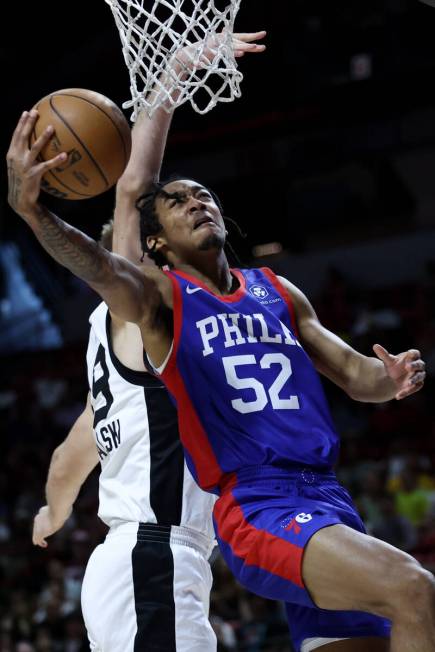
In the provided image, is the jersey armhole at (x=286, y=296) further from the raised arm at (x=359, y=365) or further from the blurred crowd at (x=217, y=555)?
the blurred crowd at (x=217, y=555)

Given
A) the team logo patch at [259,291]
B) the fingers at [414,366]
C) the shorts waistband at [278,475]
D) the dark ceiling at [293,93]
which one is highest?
the team logo patch at [259,291]

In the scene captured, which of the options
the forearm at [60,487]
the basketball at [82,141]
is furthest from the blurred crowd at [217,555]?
the basketball at [82,141]

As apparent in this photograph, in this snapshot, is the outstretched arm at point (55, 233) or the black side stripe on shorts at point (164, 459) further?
the black side stripe on shorts at point (164, 459)

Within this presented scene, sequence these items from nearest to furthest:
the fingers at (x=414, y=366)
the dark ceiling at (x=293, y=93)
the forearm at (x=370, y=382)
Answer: the fingers at (x=414, y=366) < the forearm at (x=370, y=382) < the dark ceiling at (x=293, y=93)

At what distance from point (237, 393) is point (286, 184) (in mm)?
11081

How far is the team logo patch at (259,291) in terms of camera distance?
3445 mm

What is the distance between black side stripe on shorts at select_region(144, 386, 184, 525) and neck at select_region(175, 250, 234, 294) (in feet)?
1.34

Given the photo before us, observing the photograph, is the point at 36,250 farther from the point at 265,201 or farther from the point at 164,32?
→ the point at 164,32

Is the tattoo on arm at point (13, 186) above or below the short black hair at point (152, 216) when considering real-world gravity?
above

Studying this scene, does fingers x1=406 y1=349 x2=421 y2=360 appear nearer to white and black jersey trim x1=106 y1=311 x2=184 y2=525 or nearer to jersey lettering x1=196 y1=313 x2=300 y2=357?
jersey lettering x1=196 y1=313 x2=300 y2=357

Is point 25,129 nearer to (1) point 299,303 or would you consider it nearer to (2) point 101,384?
→ (2) point 101,384

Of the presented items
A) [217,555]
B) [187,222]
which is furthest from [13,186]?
[217,555]

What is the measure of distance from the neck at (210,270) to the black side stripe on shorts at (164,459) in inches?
16.1

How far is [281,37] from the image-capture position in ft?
42.7
